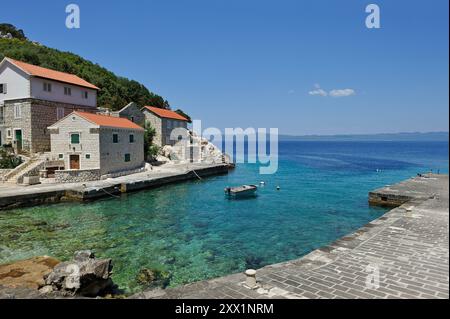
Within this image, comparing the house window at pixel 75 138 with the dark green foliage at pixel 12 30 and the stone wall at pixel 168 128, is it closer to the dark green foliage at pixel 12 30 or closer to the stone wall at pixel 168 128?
the stone wall at pixel 168 128

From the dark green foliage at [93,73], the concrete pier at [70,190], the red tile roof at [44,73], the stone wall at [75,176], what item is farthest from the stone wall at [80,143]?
the dark green foliage at [93,73]

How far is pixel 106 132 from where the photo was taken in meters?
30.2

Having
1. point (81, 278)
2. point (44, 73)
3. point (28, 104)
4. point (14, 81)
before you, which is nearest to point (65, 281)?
point (81, 278)

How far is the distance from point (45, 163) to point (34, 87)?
8279 millimetres

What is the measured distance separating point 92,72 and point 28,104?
3556 centimetres

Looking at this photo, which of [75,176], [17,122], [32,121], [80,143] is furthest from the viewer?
[17,122]

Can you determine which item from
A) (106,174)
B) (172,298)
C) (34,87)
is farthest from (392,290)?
(34,87)

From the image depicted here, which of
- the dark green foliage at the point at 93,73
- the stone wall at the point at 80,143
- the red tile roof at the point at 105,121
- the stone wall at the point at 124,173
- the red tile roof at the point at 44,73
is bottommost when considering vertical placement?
the stone wall at the point at 124,173

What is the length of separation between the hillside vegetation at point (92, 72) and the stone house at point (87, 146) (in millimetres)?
21625

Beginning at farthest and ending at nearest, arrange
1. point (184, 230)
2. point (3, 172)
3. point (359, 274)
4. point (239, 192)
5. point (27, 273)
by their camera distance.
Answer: point (3, 172) → point (239, 192) → point (184, 230) → point (27, 273) → point (359, 274)

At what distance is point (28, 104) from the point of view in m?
30.5

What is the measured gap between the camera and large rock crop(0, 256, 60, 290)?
8.30 m

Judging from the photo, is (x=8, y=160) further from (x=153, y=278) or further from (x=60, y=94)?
(x=153, y=278)

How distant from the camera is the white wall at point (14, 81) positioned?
1203 inches
